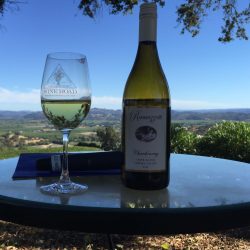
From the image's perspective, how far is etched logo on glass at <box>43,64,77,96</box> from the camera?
1198 millimetres

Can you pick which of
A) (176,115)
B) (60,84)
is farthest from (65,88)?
(176,115)

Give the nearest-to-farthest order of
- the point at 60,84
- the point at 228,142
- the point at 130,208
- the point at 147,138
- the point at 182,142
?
the point at 130,208, the point at 60,84, the point at 147,138, the point at 228,142, the point at 182,142

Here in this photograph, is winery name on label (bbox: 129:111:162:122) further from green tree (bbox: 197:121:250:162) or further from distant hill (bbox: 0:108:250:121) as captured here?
green tree (bbox: 197:121:250:162)

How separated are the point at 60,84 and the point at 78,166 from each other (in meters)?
0.50

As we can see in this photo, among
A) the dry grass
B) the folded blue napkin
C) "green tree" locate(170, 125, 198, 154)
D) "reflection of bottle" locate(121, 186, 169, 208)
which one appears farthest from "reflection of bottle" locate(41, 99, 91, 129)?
"green tree" locate(170, 125, 198, 154)

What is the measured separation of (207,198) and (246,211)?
12cm

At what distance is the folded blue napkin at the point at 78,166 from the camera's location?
1597 millimetres

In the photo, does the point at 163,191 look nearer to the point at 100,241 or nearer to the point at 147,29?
the point at 147,29

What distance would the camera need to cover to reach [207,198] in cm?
122

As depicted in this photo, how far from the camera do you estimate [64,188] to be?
1.29 meters

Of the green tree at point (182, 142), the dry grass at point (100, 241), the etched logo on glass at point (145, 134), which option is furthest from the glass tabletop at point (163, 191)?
the green tree at point (182, 142)

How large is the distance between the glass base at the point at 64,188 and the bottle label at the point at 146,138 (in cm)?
17

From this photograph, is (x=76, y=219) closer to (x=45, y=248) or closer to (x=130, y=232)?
(x=130, y=232)

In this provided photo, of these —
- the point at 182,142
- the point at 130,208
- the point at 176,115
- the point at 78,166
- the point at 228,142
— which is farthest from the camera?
the point at 176,115
